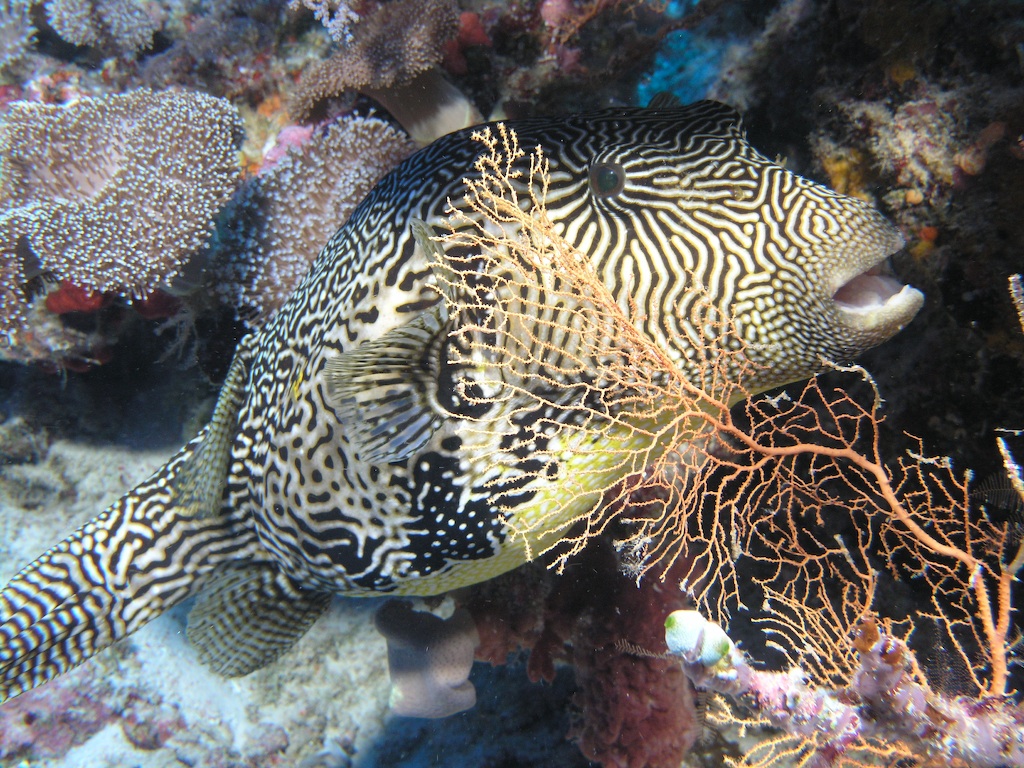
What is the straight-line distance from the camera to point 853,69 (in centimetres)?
308

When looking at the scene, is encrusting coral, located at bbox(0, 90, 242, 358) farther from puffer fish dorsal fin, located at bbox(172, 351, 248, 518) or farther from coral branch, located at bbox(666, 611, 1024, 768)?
coral branch, located at bbox(666, 611, 1024, 768)

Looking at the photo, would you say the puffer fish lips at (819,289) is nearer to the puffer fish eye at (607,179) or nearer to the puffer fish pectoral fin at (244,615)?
the puffer fish eye at (607,179)

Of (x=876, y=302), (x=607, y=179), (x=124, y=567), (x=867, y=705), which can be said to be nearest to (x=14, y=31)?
(x=124, y=567)

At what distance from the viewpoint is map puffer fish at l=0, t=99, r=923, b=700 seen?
2.27 metres

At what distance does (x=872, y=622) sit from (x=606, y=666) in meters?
2.24

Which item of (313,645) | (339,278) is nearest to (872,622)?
(339,278)

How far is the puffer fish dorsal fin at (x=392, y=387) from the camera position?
2441 mm

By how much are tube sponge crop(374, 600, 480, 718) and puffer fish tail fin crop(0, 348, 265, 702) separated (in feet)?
5.29

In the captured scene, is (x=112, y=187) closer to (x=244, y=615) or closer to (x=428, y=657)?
(x=244, y=615)

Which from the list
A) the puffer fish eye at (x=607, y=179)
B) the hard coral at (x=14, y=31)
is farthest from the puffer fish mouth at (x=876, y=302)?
the hard coral at (x=14, y=31)

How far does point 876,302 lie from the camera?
7.66 feet

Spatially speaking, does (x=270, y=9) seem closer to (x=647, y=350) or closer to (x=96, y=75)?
(x=96, y=75)

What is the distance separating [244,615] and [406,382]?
2.23 metres

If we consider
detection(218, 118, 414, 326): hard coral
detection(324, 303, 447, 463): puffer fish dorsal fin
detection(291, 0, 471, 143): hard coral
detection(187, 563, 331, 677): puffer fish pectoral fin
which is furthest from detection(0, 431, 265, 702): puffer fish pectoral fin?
detection(291, 0, 471, 143): hard coral
